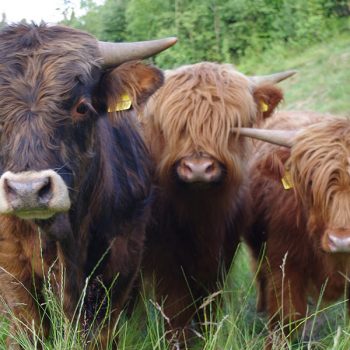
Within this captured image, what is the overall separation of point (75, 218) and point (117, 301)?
2.11ft

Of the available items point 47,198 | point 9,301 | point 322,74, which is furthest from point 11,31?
point 322,74

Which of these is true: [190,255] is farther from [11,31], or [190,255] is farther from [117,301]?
[11,31]

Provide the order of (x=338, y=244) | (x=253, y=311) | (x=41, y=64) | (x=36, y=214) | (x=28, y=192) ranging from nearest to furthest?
(x=28, y=192) < (x=36, y=214) < (x=41, y=64) < (x=338, y=244) < (x=253, y=311)

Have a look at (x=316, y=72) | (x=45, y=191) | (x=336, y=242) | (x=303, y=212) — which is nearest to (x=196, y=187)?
(x=303, y=212)

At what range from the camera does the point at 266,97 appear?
15.2ft

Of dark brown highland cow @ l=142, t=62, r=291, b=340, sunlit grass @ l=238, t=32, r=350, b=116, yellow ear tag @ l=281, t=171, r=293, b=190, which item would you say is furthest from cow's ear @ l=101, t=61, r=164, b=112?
sunlit grass @ l=238, t=32, r=350, b=116

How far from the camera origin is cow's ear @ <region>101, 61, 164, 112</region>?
3494 millimetres

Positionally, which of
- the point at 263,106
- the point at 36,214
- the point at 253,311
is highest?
the point at 36,214

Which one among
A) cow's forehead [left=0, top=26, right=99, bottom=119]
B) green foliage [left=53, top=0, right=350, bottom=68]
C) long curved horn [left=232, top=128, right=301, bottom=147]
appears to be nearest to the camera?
cow's forehead [left=0, top=26, right=99, bottom=119]

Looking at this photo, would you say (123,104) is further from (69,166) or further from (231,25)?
(231,25)

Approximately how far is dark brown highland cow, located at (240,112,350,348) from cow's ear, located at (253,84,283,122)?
0.88 feet

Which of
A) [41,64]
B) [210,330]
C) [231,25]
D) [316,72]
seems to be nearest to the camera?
[41,64]

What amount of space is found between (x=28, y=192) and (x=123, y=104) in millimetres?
956

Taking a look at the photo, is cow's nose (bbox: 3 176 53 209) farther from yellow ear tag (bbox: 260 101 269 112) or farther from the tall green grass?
yellow ear tag (bbox: 260 101 269 112)
